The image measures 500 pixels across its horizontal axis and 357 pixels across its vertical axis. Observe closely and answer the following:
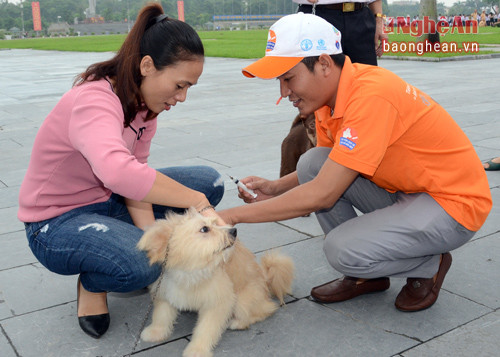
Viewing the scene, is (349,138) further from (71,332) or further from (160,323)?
(71,332)

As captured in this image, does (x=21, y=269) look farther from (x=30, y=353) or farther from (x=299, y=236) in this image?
(x=299, y=236)

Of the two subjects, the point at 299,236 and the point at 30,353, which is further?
the point at 299,236

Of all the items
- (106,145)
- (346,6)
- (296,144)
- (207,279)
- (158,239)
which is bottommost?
(207,279)

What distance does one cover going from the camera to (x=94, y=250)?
2840mm

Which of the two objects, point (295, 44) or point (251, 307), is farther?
point (251, 307)

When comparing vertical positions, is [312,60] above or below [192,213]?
above

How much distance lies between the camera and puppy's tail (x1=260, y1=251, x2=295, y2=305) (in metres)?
3.14

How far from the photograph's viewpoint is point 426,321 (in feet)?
9.78

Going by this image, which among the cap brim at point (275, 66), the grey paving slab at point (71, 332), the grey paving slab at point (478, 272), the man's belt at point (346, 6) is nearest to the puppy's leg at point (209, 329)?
the grey paving slab at point (71, 332)

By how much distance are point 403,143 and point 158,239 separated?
1318 millimetres

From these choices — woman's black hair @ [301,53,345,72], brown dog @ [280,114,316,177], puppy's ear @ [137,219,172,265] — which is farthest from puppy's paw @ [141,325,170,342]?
brown dog @ [280,114,316,177]

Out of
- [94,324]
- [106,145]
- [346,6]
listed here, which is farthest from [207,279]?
[346,6]

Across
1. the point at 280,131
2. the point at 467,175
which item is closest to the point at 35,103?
the point at 280,131

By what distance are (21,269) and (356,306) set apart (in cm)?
218
